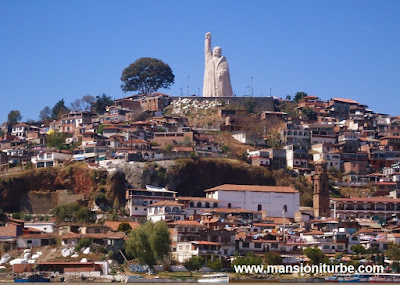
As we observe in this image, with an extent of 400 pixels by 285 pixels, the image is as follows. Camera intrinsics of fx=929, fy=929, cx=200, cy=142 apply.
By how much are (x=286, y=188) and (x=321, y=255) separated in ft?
55.4

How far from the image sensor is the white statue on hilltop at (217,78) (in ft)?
380

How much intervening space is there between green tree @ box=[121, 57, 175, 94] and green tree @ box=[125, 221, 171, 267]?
57310 mm

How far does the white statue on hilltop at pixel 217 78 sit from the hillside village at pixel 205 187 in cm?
269

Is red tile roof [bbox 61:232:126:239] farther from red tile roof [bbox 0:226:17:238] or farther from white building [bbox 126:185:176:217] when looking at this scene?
white building [bbox 126:185:176:217]

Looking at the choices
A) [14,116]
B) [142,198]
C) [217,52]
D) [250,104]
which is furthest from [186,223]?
[14,116]

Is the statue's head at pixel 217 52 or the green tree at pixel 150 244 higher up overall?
the statue's head at pixel 217 52

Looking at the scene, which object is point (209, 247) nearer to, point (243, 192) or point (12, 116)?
point (243, 192)

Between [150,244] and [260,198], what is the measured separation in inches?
814

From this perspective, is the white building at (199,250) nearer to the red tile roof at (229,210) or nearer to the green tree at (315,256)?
the green tree at (315,256)

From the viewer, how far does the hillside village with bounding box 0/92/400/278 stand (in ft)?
232

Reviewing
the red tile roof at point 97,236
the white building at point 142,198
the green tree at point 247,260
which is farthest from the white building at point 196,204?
the green tree at point 247,260

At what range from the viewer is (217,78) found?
11625 centimetres

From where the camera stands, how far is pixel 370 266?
68.6 meters

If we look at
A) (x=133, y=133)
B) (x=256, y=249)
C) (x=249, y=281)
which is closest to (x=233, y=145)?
(x=133, y=133)
